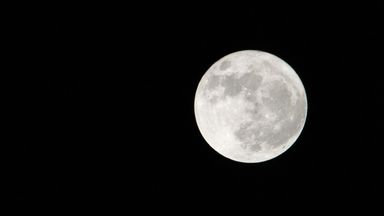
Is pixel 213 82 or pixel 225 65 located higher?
pixel 225 65

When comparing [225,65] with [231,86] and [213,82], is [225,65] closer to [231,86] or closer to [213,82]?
[213,82]

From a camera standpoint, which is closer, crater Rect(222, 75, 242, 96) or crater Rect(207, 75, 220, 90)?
crater Rect(222, 75, 242, 96)

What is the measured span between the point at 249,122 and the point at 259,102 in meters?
0.35

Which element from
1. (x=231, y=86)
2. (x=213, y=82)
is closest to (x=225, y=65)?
(x=213, y=82)

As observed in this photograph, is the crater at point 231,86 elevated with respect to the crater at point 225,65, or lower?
lower

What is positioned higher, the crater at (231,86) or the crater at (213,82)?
the crater at (213,82)

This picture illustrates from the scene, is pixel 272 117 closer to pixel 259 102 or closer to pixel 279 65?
pixel 259 102

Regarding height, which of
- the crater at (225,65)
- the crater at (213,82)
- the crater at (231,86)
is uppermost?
the crater at (225,65)

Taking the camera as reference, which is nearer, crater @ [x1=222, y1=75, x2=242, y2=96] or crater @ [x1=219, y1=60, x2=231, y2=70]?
crater @ [x1=222, y1=75, x2=242, y2=96]

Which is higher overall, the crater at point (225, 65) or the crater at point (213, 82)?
the crater at point (225, 65)

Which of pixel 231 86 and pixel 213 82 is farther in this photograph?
pixel 213 82

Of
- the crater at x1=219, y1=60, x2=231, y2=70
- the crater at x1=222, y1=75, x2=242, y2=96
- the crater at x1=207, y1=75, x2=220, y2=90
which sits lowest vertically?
the crater at x1=222, y1=75, x2=242, y2=96

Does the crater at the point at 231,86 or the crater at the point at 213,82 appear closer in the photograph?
the crater at the point at 231,86

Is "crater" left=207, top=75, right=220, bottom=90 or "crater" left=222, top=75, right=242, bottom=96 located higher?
"crater" left=207, top=75, right=220, bottom=90
